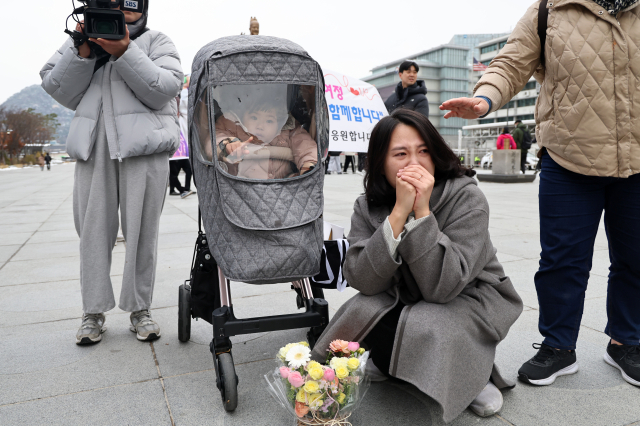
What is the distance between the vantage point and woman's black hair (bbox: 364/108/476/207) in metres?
2.09

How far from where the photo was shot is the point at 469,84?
9569cm

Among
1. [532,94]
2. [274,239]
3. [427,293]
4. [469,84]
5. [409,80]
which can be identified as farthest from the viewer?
[469,84]

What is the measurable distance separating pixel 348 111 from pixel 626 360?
4.91m

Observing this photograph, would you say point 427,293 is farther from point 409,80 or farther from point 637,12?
point 409,80

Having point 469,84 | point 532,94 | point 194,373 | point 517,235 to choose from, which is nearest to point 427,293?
point 194,373

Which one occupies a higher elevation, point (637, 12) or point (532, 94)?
point (532, 94)

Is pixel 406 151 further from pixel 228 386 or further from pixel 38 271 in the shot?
pixel 38 271

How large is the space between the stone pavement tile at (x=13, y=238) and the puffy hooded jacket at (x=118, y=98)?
4.30m

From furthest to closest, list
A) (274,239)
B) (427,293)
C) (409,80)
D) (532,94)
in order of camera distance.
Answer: (532,94) < (409,80) < (274,239) < (427,293)

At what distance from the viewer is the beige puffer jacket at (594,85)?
7.03ft

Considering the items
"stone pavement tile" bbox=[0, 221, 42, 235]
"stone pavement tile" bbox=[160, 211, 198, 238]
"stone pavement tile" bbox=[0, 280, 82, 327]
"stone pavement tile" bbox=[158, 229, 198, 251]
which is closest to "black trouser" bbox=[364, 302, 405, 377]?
"stone pavement tile" bbox=[0, 280, 82, 327]

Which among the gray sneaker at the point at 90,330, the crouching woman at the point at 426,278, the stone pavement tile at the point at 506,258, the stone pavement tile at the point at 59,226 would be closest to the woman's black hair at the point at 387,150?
the crouching woman at the point at 426,278

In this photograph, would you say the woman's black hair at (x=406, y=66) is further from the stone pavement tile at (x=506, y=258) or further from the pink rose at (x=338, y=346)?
the pink rose at (x=338, y=346)

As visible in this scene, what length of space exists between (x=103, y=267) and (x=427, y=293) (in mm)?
1885
